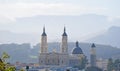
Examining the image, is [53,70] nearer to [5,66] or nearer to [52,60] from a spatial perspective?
[52,60]

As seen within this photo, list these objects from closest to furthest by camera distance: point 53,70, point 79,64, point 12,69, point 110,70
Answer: point 12,69 < point 53,70 < point 110,70 < point 79,64

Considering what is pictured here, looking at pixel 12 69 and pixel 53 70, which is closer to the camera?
pixel 12 69

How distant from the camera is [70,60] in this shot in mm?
168750

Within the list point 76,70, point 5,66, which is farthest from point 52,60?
point 5,66

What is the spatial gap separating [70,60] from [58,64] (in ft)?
22.1

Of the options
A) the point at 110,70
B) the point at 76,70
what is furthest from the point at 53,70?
the point at 110,70

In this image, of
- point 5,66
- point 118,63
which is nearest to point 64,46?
point 118,63

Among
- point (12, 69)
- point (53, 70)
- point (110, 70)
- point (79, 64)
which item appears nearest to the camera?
point (12, 69)

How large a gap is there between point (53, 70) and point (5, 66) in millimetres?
115365

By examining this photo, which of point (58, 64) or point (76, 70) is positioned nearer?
point (76, 70)

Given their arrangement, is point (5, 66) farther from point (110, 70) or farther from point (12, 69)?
point (110, 70)

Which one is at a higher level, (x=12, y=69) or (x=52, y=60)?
(x=52, y=60)

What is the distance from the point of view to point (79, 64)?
170 meters

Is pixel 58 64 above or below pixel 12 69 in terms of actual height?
above
